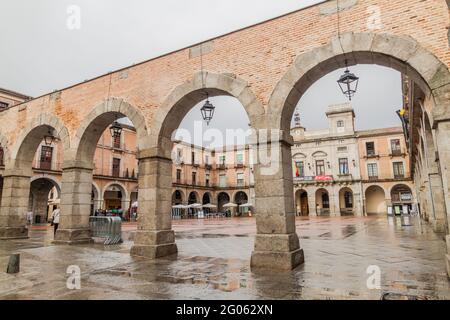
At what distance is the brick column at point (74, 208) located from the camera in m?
9.25

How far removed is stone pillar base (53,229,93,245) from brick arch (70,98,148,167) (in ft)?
6.94

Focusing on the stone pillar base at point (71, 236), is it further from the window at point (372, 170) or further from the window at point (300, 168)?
the window at point (372, 170)

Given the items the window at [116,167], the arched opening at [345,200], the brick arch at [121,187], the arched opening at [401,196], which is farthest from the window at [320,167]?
the window at [116,167]

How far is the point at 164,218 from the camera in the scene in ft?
24.5

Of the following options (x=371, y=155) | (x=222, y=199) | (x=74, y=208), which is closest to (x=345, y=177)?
(x=371, y=155)

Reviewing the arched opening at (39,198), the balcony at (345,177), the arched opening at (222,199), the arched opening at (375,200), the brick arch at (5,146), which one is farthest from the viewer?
the arched opening at (222,199)

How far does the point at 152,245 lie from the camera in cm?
706

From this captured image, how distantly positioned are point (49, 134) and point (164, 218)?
23.4 ft

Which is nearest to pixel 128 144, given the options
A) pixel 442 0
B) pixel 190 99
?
pixel 190 99

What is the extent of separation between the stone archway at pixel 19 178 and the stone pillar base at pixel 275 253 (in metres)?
8.70

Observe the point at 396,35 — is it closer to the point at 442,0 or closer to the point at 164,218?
the point at 442,0

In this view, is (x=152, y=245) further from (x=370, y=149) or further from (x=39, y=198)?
(x=370, y=149)

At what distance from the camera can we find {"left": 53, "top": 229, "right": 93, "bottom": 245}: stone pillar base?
9.14 m

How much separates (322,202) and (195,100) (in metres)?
33.8
